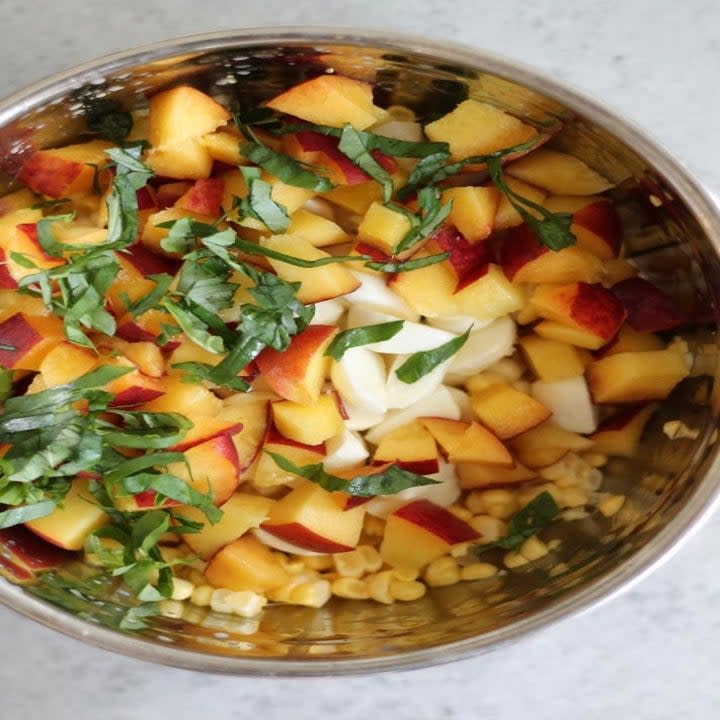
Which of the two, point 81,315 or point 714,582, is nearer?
point 81,315

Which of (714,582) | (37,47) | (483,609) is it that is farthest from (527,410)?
(37,47)

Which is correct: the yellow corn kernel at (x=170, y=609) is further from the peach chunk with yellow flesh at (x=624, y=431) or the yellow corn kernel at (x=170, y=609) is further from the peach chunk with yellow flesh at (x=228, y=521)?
the peach chunk with yellow flesh at (x=624, y=431)

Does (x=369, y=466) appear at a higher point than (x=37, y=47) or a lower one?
lower

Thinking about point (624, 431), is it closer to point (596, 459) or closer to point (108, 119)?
point (596, 459)

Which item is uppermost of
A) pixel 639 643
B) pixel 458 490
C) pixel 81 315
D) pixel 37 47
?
pixel 37 47

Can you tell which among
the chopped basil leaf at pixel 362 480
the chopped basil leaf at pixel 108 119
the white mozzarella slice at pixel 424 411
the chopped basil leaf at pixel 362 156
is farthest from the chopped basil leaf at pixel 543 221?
the chopped basil leaf at pixel 108 119

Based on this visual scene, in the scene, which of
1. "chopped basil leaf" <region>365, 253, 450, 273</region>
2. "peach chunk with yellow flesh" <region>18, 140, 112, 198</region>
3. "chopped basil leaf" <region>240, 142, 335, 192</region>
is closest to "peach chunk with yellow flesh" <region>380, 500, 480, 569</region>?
"chopped basil leaf" <region>365, 253, 450, 273</region>

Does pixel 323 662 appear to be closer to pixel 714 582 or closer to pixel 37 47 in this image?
pixel 714 582
